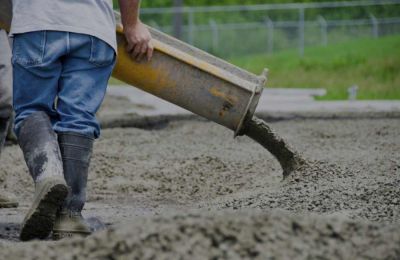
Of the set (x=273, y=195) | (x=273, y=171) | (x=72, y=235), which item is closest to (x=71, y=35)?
(x=72, y=235)

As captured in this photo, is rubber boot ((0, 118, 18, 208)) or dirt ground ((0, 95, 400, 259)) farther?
rubber boot ((0, 118, 18, 208))

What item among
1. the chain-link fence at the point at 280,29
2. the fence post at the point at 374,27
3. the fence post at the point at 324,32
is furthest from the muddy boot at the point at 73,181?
the fence post at the point at 324,32

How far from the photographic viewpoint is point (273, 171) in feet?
24.9

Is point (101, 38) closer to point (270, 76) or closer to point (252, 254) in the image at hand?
point (252, 254)

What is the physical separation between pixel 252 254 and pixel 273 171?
4.04 m

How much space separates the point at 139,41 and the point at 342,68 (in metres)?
18.7

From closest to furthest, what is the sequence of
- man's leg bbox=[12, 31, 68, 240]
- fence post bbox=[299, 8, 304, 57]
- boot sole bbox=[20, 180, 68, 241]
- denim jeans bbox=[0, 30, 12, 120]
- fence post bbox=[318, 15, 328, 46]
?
1. boot sole bbox=[20, 180, 68, 241]
2. man's leg bbox=[12, 31, 68, 240]
3. denim jeans bbox=[0, 30, 12, 120]
4. fence post bbox=[299, 8, 304, 57]
5. fence post bbox=[318, 15, 328, 46]

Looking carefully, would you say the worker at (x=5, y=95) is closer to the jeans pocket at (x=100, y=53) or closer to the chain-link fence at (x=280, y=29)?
the jeans pocket at (x=100, y=53)

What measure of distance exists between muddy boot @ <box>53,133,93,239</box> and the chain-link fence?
26460mm

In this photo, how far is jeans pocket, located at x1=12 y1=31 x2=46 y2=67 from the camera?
16.5ft

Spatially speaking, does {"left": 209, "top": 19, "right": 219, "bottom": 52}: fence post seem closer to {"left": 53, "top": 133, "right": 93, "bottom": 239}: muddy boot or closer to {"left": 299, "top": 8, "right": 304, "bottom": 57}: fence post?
{"left": 299, "top": 8, "right": 304, "bottom": 57}: fence post

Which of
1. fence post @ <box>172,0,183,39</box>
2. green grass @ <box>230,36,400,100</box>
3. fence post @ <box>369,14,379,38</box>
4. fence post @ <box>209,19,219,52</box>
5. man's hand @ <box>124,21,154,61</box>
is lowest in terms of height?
man's hand @ <box>124,21,154,61</box>

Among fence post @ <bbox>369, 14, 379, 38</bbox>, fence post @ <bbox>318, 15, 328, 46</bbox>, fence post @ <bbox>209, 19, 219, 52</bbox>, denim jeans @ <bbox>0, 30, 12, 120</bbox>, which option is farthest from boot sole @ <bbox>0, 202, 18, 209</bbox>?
fence post @ <bbox>318, 15, 328, 46</bbox>

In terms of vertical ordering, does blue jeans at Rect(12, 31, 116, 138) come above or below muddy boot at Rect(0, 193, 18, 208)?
above
